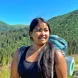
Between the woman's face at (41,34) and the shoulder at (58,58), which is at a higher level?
the woman's face at (41,34)

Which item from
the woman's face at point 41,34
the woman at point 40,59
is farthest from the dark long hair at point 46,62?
the woman's face at point 41,34

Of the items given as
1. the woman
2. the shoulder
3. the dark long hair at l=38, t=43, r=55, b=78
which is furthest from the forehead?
the shoulder

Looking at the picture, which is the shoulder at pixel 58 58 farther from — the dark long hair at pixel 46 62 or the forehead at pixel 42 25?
the forehead at pixel 42 25

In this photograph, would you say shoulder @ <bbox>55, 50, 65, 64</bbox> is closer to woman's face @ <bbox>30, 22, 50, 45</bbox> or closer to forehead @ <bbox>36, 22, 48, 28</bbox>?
woman's face @ <bbox>30, 22, 50, 45</bbox>

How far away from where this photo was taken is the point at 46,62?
136 inches

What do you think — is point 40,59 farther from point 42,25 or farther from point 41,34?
point 42,25

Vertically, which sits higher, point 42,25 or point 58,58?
point 42,25

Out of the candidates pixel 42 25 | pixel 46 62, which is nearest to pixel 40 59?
pixel 46 62

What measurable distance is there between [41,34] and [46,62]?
33cm

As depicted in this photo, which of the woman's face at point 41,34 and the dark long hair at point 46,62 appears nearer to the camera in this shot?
the dark long hair at point 46,62

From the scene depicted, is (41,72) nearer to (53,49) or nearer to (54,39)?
(53,49)

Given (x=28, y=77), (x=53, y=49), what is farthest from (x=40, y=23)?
(x=28, y=77)

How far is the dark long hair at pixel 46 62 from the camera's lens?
3404 millimetres

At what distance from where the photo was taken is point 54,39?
3.98 meters
